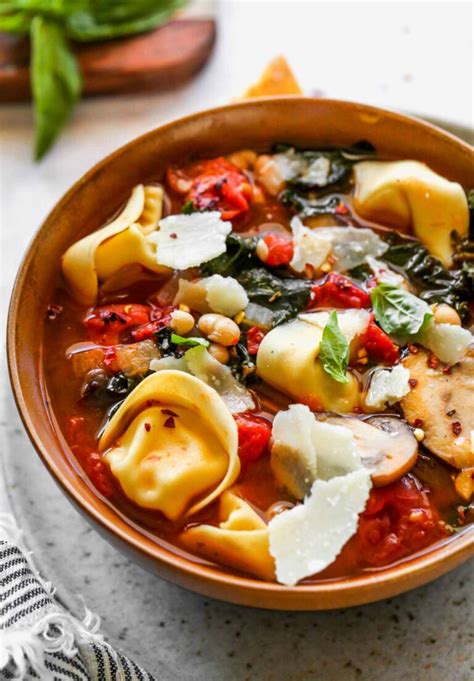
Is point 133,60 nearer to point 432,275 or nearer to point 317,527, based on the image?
point 432,275

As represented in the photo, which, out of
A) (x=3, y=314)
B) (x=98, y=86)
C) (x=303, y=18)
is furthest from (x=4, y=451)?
(x=303, y=18)

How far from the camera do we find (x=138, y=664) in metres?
4.33

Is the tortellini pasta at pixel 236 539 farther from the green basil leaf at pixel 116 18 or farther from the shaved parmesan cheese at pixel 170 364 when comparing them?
the green basil leaf at pixel 116 18

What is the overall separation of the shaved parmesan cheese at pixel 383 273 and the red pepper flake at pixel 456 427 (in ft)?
2.65

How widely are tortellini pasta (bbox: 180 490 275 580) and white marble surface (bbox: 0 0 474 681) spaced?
55 cm

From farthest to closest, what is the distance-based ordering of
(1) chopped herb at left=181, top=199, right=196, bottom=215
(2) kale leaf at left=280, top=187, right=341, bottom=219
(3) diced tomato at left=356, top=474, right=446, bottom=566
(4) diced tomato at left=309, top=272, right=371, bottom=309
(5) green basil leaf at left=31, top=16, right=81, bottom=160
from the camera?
(5) green basil leaf at left=31, top=16, right=81, bottom=160, (2) kale leaf at left=280, top=187, right=341, bottom=219, (1) chopped herb at left=181, top=199, right=196, bottom=215, (4) diced tomato at left=309, top=272, right=371, bottom=309, (3) diced tomato at left=356, top=474, right=446, bottom=566

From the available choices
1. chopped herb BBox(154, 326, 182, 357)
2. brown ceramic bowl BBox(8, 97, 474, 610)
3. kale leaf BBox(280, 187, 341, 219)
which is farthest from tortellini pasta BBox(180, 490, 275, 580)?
kale leaf BBox(280, 187, 341, 219)

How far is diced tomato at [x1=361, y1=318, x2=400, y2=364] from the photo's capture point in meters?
4.52

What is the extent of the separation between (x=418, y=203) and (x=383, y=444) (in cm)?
145

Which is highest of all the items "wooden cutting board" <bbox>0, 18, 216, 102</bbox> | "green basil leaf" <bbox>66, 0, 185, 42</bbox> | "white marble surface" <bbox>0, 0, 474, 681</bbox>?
"green basil leaf" <bbox>66, 0, 185, 42</bbox>

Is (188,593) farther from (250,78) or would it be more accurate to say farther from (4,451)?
(250,78)

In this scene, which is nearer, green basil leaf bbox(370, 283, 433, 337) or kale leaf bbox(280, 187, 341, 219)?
green basil leaf bbox(370, 283, 433, 337)

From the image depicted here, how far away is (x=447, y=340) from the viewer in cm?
443

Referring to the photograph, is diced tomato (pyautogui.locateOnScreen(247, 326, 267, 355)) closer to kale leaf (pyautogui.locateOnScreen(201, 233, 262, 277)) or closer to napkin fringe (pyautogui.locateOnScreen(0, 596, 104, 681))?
kale leaf (pyautogui.locateOnScreen(201, 233, 262, 277))
